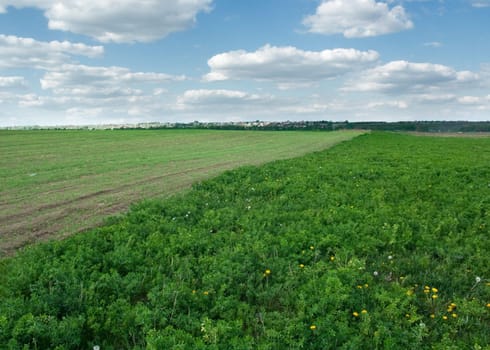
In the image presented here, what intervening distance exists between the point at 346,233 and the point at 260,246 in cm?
207

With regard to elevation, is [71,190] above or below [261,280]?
above

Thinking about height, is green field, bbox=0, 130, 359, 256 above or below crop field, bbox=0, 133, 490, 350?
above

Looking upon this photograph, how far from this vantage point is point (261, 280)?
6340 mm

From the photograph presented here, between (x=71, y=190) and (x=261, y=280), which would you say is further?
(x=71, y=190)

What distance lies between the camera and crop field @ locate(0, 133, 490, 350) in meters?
4.83

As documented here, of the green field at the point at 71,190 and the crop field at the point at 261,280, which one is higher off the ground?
the green field at the point at 71,190

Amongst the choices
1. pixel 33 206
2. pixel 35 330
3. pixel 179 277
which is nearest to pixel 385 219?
pixel 179 277

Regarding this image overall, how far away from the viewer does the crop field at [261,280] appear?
483 cm

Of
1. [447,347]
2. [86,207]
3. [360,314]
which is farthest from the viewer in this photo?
[86,207]

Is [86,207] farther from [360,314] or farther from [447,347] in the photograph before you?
[447,347]

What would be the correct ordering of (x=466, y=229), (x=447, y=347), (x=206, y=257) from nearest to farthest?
(x=447, y=347) → (x=206, y=257) → (x=466, y=229)

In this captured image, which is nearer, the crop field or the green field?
the crop field

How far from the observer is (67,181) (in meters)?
17.2

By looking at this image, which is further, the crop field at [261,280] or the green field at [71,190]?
the green field at [71,190]
